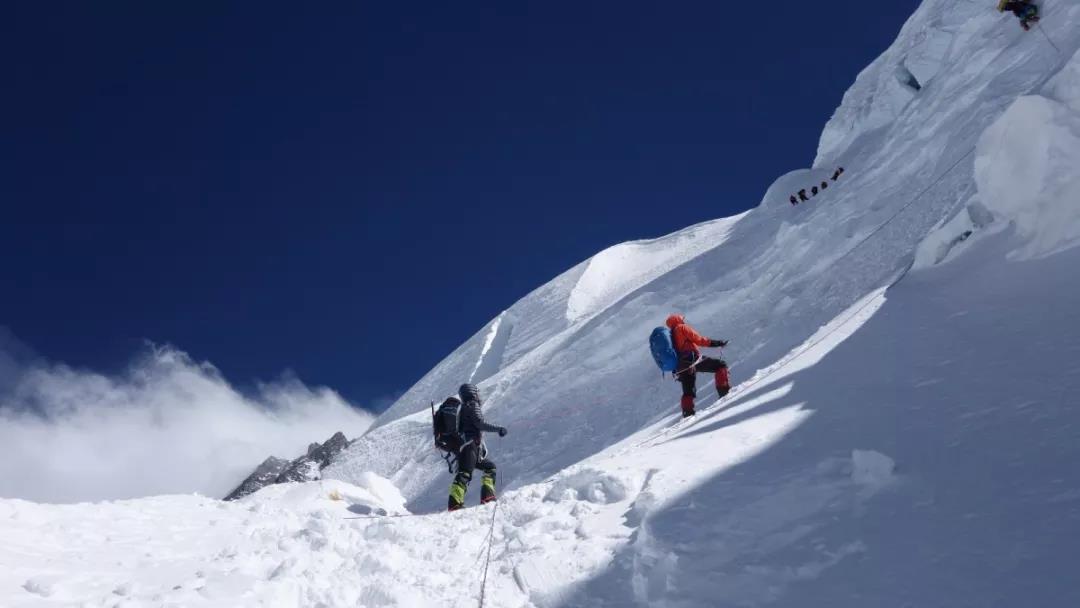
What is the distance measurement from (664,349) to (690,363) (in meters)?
0.53

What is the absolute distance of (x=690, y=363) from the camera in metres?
12.6

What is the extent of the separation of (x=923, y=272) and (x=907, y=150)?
1647 cm

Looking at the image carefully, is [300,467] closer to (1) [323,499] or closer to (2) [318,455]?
(2) [318,455]

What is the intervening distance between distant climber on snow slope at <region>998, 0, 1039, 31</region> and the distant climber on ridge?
67.0 feet

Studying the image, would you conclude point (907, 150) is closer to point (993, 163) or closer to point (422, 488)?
point (993, 163)

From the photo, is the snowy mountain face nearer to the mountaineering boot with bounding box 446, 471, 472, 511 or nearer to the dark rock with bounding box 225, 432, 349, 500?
the mountaineering boot with bounding box 446, 471, 472, 511

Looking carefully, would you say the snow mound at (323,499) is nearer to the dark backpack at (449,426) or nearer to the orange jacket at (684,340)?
the dark backpack at (449,426)

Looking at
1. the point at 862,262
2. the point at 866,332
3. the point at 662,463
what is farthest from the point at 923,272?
the point at 662,463

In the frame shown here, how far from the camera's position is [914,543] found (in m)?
4.29

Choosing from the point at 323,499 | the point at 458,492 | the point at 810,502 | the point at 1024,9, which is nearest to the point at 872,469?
the point at 810,502

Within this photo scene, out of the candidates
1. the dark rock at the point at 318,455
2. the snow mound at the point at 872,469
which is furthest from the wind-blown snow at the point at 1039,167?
the dark rock at the point at 318,455

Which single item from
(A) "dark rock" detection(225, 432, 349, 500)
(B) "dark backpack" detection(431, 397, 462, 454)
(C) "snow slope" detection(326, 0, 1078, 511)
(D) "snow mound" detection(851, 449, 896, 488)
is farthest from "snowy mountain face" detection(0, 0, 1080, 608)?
(A) "dark rock" detection(225, 432, 349, 500)

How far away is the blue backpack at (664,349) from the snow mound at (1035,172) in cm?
538

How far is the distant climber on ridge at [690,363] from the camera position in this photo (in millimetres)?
12281
